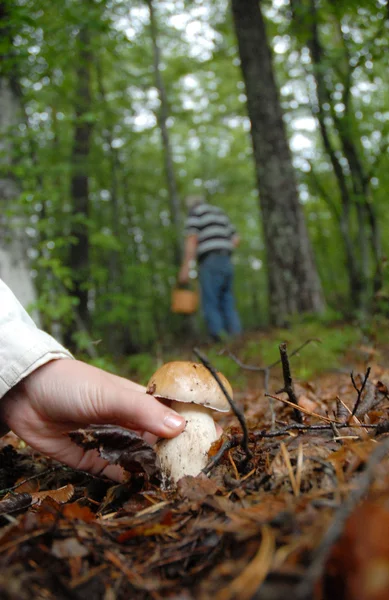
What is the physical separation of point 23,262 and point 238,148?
1568 cm

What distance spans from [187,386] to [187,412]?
0.51ft

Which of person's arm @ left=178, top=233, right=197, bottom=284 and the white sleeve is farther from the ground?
person's arm @ left=178, top=233, right=197, bottom=284

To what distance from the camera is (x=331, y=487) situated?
1.02 meters

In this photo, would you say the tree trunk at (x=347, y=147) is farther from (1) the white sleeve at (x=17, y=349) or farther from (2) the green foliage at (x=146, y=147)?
(1) the white sleeve at (x=17, y=349)

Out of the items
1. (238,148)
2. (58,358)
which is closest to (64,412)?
(58,358)

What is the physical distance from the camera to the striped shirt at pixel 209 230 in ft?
25.6

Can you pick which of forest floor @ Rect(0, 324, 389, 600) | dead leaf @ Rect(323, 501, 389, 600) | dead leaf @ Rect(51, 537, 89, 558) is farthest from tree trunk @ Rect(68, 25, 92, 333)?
dead leaf @ Rect(323, 501, 389, 600)

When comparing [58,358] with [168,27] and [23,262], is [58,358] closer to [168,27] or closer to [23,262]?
[23,262]

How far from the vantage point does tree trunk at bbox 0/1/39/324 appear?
4531 mm

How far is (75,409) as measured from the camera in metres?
1.61

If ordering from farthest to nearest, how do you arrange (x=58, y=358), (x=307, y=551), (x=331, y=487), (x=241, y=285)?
(x=241, y=285) → (x=58, y=358) → (x=331, y=487) → (x=307, y=551)

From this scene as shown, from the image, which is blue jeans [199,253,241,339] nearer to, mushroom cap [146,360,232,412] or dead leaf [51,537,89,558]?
mushroom cap [146,360,232,412]

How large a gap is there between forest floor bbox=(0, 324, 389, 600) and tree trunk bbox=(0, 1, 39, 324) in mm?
3369

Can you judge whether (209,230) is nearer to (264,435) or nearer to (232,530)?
(264,435)
